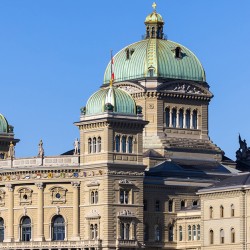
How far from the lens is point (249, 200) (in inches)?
7751

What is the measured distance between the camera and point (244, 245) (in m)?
197

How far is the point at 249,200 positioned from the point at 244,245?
5.46 metres

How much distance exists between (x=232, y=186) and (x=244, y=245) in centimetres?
749

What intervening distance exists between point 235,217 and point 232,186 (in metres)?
3.79

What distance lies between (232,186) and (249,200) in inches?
135

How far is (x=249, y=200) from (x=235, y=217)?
333 centimetres

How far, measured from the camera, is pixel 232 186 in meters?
199

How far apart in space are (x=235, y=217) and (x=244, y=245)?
3.89 metres

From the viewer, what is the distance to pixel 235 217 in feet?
652
